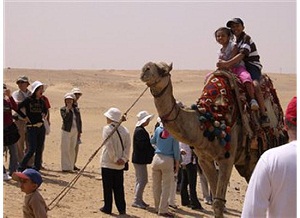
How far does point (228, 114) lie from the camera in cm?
898

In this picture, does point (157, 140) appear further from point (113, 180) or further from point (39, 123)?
point (39, 123)

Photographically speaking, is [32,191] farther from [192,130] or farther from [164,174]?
[164,174]

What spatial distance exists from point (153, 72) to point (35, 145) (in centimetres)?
545

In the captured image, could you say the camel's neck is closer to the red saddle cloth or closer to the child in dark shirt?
the red saddle cloth

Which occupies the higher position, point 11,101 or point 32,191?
point 11,101

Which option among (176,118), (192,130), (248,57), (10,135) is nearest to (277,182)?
(176,118)

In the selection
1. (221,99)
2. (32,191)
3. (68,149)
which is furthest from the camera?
(68,149)

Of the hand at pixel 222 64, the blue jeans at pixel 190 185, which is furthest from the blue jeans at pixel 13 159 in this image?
the hand at pixel 222 64

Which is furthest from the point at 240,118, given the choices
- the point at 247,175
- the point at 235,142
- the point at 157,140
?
the point at 157,140

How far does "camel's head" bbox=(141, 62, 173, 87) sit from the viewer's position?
25.6ft

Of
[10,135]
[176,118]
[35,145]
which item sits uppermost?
[176,118]

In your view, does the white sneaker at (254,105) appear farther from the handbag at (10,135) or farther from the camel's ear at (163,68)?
the handbag at (10,135)

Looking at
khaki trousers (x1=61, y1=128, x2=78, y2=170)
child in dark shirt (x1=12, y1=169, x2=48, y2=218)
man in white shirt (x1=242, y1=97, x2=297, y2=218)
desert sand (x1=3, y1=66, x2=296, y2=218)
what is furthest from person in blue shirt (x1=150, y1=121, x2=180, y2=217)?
man in white shirt (x1=242, y1=97, x2=297, y2=218)

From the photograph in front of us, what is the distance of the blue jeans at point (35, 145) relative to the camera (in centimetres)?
1241
